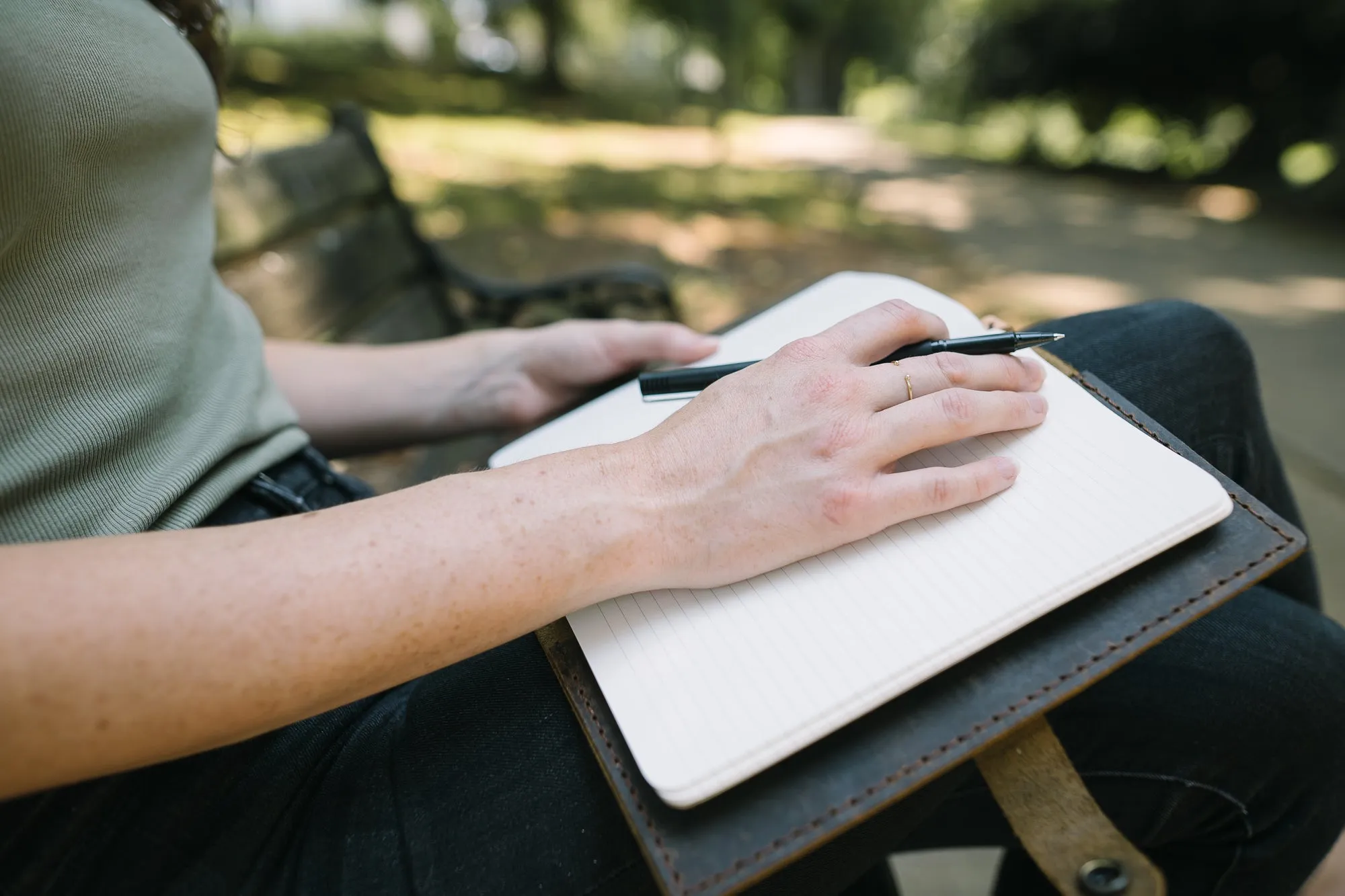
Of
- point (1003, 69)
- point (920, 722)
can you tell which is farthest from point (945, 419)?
point (1003, 69)

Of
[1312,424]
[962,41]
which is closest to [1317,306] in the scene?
[1312,424]

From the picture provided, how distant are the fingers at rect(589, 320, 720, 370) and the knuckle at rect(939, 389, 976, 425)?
19.1 inches

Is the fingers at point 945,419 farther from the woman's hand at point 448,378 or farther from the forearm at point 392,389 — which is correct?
the forearm at point 392,389

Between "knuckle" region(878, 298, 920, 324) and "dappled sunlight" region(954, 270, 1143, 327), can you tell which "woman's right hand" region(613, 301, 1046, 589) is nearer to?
"knuckle" region(878, 298, 920, 324)

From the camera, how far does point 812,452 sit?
32.9 inches

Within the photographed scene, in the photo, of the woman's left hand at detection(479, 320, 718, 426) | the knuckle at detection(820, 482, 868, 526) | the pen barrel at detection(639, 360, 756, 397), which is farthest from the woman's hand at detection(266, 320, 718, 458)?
the knuckle at detection(820, 482, 868, 526)

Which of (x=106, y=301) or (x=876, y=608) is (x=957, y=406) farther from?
(x=106, y=301)

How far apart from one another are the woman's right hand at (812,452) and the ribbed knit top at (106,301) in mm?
548

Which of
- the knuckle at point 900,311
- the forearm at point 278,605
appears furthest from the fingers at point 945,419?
the forearm at point 278,605

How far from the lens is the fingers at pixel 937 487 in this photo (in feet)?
2.67

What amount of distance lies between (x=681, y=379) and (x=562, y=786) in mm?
527

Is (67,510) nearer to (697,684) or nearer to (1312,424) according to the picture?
(697,684)

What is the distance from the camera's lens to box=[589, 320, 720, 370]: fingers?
4.29 feet

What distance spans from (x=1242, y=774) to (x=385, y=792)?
3.14 feet
